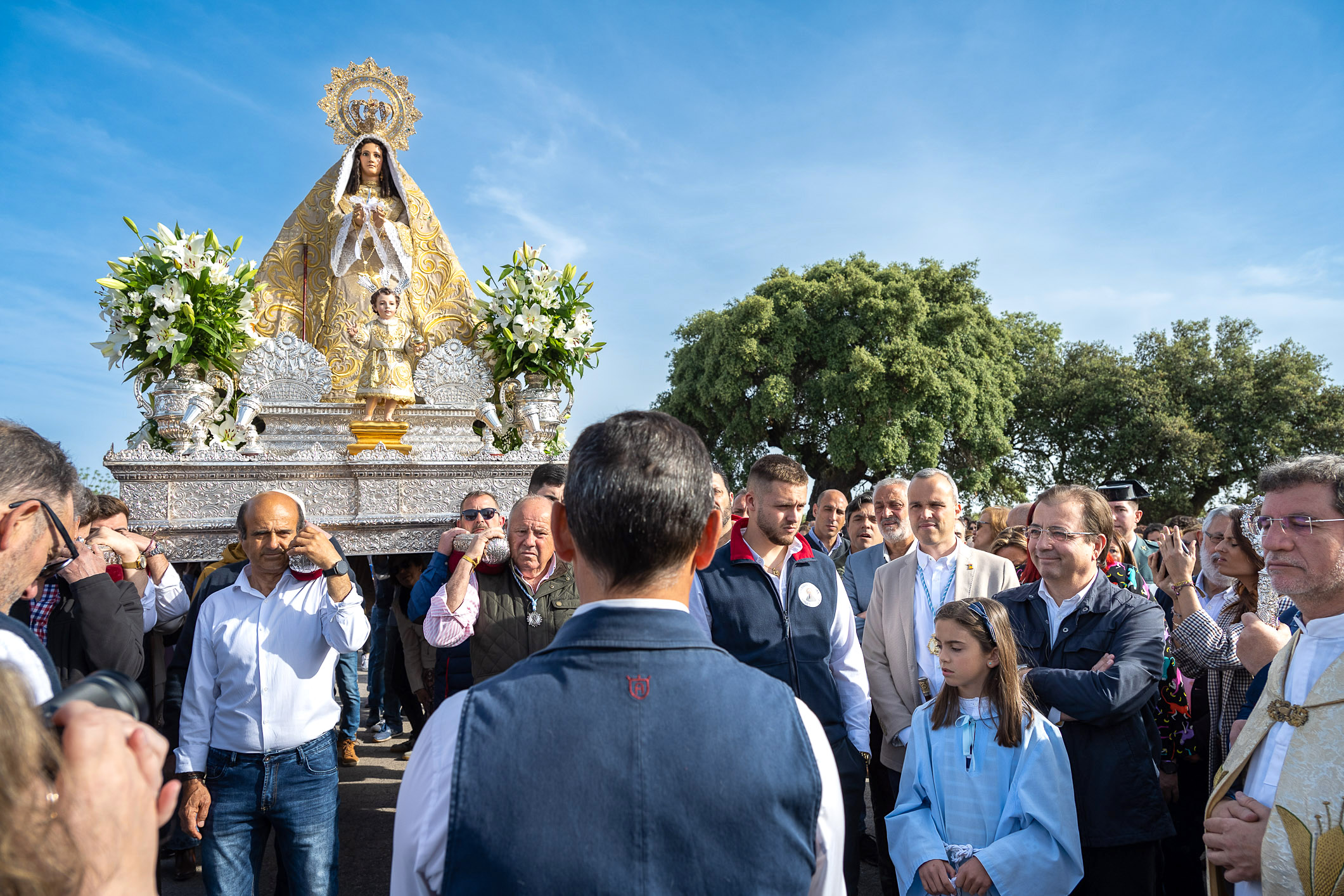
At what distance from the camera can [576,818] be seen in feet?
4.19

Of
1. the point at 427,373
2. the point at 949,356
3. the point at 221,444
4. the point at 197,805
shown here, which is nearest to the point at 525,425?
the point at 427,373

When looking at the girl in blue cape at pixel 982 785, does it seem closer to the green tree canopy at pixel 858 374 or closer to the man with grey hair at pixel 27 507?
the man with grey hair at pixel 27 507

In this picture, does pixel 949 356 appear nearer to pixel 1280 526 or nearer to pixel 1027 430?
pixel 1027 430

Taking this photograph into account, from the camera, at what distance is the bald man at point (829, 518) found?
6586 millimetres

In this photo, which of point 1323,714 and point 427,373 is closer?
point 1323,714

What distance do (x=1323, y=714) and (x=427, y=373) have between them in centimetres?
684

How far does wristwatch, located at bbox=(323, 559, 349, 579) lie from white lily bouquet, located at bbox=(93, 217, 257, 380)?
387 centimetres

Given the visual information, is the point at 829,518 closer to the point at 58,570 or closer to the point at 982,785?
the point at 982,785

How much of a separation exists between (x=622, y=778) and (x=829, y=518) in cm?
549

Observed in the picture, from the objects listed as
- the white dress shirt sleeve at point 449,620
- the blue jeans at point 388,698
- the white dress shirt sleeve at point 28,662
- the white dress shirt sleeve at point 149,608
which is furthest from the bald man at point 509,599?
the blue jeans at point 388,698

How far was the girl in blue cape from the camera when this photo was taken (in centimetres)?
291

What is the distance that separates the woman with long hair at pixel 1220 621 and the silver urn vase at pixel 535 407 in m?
4.89

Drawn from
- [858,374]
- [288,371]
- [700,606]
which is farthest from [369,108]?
[858,374]

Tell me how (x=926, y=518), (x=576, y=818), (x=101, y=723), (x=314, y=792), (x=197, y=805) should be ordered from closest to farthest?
1. (x=101, y=723)
2. (x=576, y=818)
3. (x=197, y=805)
4. (x=314, y=792)
5. (x=926, y=518)
